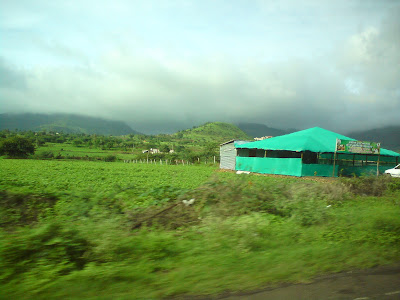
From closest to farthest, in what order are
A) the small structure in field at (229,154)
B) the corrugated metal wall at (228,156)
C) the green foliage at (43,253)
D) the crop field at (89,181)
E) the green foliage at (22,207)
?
the green foliage at (43,253)
the green foliage at (22,207)
the crop field at (89,181)
the small structure in field at (229,154)
the corrugated metal wall at (228,156)

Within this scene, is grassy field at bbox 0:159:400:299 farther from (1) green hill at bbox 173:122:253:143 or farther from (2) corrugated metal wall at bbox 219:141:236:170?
(1) green hill at bbox 173:122:253:143

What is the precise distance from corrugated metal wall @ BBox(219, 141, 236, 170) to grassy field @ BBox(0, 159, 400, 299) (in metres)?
26.8

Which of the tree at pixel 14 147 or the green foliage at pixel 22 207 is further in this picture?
the tree at pixel 14 147

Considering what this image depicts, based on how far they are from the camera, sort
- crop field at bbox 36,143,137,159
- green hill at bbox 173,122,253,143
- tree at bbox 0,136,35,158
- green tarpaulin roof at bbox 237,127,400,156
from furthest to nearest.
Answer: green hill at bbox 173,122,253,143 → crop field at bbox 36,143,137,159 → tree at bbox 0,136,35,158 → green tarpaulin roof at bbox 237,127,400,156

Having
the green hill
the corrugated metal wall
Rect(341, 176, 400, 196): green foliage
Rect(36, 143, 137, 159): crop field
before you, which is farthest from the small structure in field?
the green hill

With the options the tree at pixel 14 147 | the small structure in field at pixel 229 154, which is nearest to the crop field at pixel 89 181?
the small structure in field at pixel 229 154

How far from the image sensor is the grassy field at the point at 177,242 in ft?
11.8

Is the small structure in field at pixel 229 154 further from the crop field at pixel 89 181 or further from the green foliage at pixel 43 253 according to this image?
the green foliage at pixel 43 253

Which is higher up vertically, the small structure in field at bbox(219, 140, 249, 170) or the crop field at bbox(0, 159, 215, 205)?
the small structure in field at bbox(219, 140, 249, 170)

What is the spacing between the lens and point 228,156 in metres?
37.0

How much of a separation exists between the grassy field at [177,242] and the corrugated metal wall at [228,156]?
2679 centimetres

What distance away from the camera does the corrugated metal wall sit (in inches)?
1384

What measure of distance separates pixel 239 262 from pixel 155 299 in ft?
5.36

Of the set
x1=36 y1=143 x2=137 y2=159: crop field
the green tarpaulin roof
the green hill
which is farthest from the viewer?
the green hill
